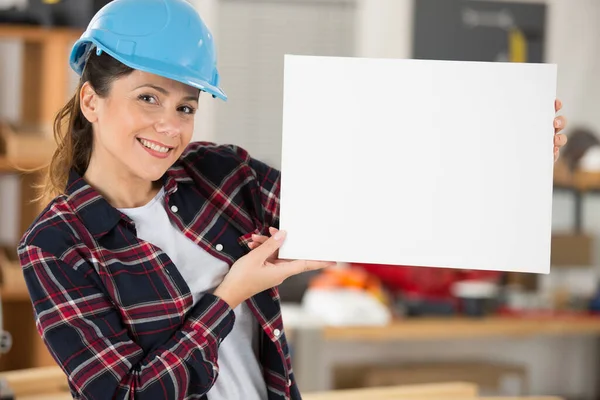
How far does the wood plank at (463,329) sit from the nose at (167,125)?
7.57 feet

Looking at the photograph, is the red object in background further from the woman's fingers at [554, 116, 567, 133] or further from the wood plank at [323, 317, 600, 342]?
the woman's fingers at [554, 116, 567, 133]

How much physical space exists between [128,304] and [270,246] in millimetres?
235

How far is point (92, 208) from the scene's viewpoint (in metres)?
1.31

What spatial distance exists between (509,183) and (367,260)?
0.25 m

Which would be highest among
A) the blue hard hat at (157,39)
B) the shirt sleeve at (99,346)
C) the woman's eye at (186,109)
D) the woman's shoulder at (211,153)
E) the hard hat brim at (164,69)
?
the blue hard hat at (157,39)

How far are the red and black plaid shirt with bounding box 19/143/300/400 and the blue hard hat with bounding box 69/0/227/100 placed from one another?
0.22m

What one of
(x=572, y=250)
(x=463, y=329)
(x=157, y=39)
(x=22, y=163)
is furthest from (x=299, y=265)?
(x=572, y=250)

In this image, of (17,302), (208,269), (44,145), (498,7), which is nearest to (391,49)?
(498,7)

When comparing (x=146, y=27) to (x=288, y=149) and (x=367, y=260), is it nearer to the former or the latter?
(x=288, y=149)

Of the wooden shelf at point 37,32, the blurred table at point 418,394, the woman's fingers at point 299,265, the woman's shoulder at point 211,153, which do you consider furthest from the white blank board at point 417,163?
the wooden shelf at point 37,32

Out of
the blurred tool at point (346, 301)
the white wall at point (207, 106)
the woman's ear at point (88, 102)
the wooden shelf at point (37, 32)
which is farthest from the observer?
the white wall at point (207, 106)

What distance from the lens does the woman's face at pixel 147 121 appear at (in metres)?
1.27

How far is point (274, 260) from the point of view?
1.34 m

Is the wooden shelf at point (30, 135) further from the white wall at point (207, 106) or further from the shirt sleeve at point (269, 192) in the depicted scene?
the shirt sleeve at point (269, 192)
